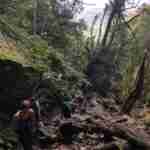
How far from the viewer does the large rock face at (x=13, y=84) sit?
373 inches

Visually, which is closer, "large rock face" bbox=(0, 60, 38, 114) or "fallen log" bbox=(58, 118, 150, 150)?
"large rock face" bbox=(0, 60, 38, 114)

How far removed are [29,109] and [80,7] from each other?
22.6 metres

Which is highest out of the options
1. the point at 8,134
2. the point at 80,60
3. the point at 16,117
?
the point at 16,117

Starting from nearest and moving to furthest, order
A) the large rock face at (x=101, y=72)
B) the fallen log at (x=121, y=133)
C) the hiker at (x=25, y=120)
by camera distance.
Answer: the hiker at (x=25, y=120) < the fallen log at (x=121, y=133) < the large rock face at (x=101, y=72)

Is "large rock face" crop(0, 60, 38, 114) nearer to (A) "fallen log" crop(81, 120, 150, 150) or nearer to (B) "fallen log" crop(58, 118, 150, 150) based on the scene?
(B) "fallen log" crop(58, 118, 150, 150)

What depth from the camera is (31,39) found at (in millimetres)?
13047

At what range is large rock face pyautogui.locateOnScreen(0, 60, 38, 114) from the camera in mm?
9484

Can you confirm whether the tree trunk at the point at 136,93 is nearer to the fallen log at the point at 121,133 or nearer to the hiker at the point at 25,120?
the fallen log at the point at 121,133

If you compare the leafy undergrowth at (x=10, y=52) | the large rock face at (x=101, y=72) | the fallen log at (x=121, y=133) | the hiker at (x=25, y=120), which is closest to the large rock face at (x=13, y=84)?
the leafy undergrowth at (x=10, y=52)

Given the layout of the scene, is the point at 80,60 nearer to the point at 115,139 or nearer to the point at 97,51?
the point at 97,51

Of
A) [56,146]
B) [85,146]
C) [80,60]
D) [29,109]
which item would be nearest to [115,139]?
[85,146]

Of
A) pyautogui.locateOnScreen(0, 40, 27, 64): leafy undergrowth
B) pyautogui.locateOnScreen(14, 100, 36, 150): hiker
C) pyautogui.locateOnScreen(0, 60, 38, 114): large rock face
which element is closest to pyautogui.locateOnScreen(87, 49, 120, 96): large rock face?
pyautogui.locateOnScreen(0, 40, 27, 64): leafy undergrowth

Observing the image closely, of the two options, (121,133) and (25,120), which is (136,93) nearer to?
(121,133)

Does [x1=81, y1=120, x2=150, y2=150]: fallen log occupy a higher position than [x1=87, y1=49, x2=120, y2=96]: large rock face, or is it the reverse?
[x1=81, y1=120, x2=150, y2=150]: fallen log
